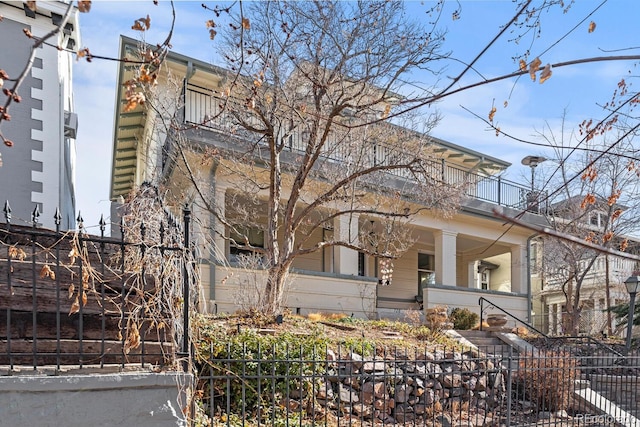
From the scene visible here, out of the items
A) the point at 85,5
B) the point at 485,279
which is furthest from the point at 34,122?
the point at 485,279

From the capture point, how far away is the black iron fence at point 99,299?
14.3 ft

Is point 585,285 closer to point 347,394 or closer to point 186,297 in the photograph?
point 347,394

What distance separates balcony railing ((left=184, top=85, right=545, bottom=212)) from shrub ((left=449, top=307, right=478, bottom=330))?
3080 mm

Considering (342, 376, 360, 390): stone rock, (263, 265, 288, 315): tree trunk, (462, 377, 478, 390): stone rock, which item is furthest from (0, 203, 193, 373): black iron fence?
(462, 377, 478, 390): stone rock

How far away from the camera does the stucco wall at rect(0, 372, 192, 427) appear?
3.96 metres

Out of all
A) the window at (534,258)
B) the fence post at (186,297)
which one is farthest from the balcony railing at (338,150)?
the window at (534,258)

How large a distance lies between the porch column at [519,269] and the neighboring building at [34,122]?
13.6 meters

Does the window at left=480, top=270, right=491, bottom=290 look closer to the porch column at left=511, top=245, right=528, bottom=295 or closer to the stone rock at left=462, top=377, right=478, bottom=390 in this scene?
the porch column at left=511, top=245, right=528, bottom=295

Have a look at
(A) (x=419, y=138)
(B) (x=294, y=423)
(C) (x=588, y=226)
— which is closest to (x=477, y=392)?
(B) (x=294, y=423)

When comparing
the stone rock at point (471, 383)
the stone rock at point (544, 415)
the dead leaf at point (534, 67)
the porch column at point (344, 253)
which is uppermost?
the dead leaf at point (534, 67)

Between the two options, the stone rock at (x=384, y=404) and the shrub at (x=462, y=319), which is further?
the shrub at (x=462, y=319)

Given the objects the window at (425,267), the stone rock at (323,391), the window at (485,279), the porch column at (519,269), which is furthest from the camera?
the window at (485,279)

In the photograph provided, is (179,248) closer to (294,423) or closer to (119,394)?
(119,394)

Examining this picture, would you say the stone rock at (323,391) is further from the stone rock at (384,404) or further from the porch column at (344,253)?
the porch column at (344,253)
